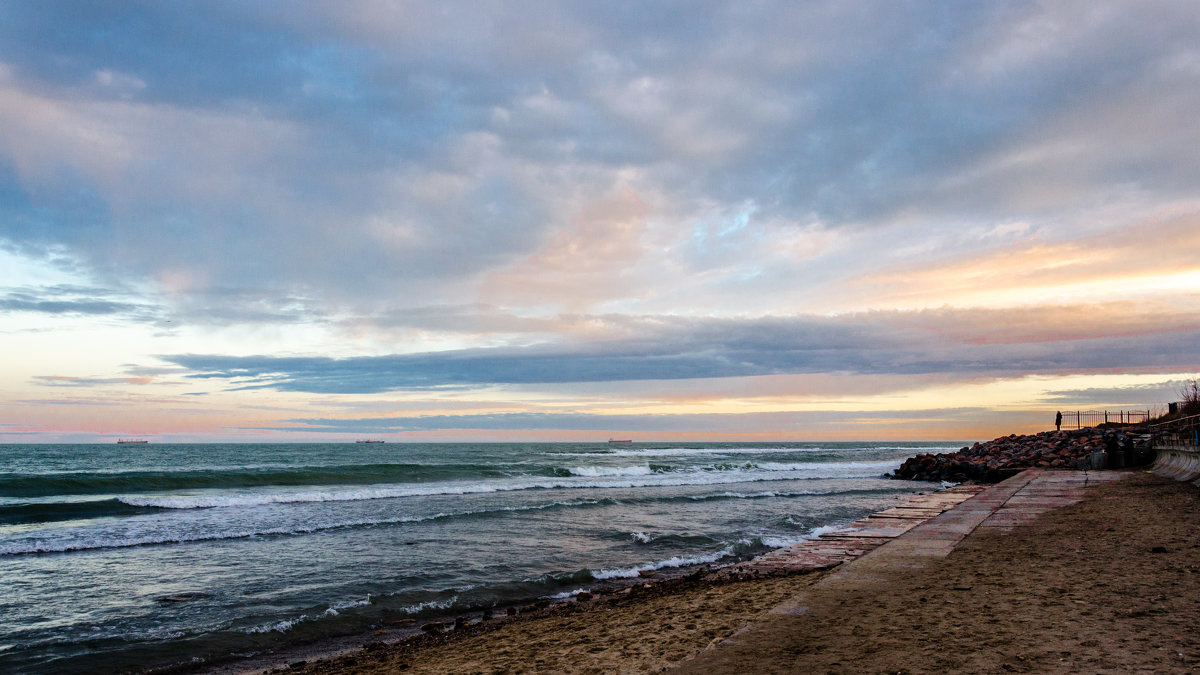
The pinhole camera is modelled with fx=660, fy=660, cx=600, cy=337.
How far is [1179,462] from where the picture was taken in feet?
66.2

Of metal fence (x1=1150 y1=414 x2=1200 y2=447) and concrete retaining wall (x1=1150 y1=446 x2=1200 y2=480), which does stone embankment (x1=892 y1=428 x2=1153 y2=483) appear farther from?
concrete retaining wall (x1=1150 y1=446 x2=1200 y2=480)

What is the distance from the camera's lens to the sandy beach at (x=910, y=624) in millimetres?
4547


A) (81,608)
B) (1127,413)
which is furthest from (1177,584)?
(1127,413)

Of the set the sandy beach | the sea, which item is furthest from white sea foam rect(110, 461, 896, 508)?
the sandy beach

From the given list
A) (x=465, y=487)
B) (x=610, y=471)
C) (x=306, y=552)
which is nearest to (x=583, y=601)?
(x=306, y=552)

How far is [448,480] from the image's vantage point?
114 ft

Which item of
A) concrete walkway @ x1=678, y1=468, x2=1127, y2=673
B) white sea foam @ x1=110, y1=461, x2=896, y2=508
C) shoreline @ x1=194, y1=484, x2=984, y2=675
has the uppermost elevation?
concrete walkway @ x1=678, y1=468, x2=1127, y2=673

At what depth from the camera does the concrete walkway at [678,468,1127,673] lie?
16.8ft

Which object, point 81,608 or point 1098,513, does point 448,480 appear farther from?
point 1098,513

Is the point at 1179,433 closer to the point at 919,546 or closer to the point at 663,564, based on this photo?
the point at 919,546

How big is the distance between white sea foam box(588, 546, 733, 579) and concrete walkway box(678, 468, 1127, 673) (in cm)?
343

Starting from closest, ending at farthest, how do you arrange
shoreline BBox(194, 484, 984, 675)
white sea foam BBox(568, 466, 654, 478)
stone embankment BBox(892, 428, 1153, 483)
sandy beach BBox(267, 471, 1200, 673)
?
sandy beach BBox(267, 471, 1200, 673)
shoreline BBox(194, 484, 984, 675)
stone embankment BBox(892, 428, 1153, 483)
white sea foam BBox(568, 466, 654, 478)

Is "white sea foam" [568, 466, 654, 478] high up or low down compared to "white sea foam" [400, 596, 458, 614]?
down

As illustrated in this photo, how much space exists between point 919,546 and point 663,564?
4.53 metres
